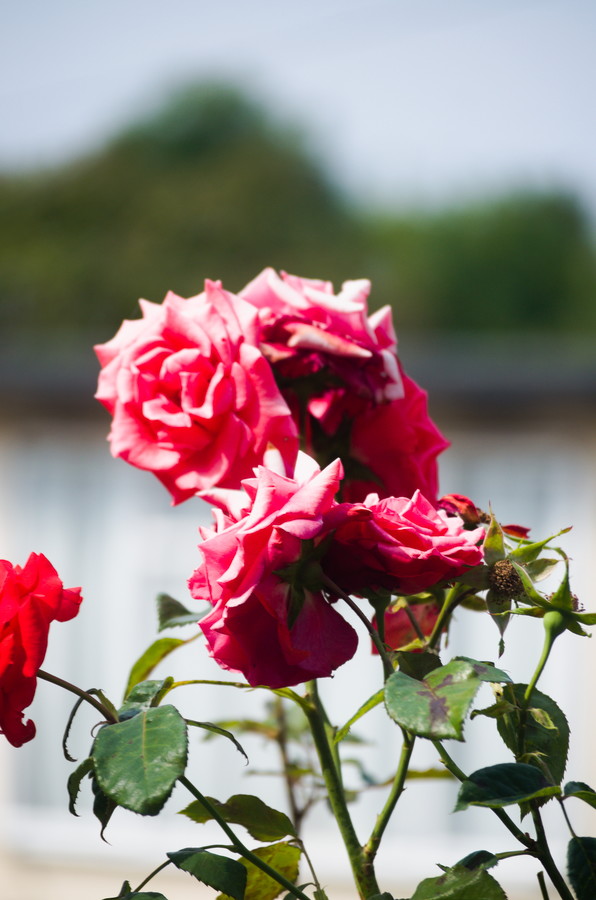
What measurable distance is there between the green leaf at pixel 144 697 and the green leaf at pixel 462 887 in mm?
92

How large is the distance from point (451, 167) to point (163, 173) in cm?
373

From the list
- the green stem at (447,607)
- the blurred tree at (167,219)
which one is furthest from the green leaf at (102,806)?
the blurred tree at (167,219)

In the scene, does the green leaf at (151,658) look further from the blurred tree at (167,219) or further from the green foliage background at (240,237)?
the blurred tree at (167,219)

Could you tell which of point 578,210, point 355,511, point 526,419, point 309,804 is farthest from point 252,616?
point 578,210

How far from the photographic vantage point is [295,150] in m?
13.5

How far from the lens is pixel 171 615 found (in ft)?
1.33

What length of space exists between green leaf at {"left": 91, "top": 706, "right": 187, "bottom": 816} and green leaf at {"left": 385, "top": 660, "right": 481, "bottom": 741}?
0.06 metres

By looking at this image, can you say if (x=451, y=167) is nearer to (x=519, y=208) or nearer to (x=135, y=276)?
(x=519, y=208)

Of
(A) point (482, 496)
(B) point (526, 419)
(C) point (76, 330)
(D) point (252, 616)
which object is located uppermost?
(D) point (252, 616)

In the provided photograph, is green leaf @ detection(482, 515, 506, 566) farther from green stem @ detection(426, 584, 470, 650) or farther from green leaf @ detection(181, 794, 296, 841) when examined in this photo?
green leaf @ detection(181, 794, 296, 841)

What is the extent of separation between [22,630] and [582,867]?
0.17 meters

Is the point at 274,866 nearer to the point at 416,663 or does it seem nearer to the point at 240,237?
the point at 416,663

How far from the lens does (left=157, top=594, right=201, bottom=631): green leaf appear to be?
386 mm

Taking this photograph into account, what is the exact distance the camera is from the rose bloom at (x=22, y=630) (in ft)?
0.94
